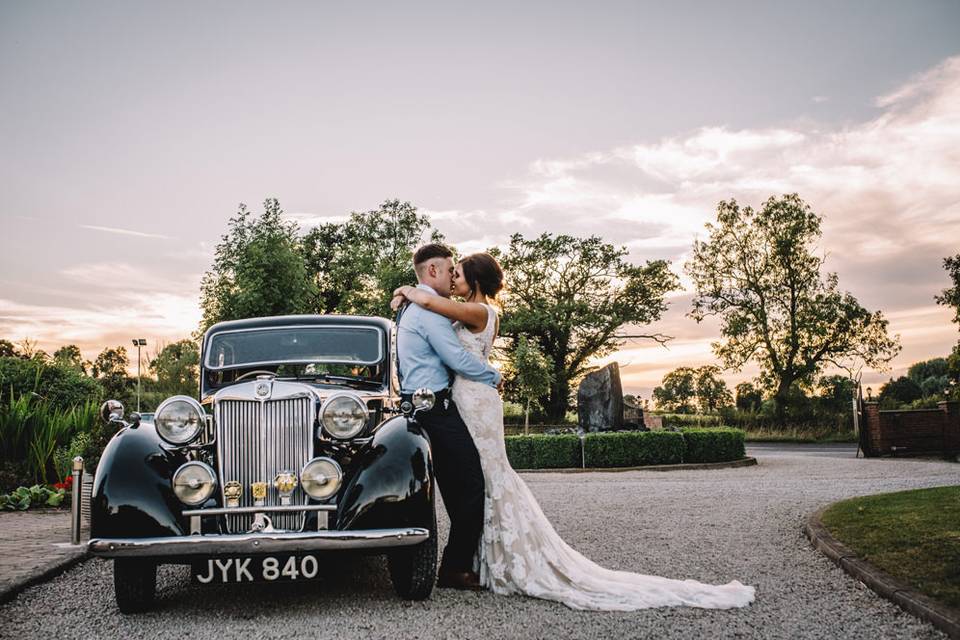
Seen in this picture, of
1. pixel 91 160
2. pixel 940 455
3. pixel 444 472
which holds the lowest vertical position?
pixel 940 455

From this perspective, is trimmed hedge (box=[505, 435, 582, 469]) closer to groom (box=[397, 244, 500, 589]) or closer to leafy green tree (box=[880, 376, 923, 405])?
groom (box=[397, 244, 500, 589])

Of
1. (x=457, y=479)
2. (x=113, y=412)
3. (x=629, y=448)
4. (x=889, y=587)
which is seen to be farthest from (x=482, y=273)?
(x=629, y=448)

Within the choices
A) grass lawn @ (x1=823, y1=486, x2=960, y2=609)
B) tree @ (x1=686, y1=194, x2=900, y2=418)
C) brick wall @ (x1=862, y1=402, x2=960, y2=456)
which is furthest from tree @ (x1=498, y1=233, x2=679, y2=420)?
grass lawn @ (x1=823, y1=486, x2=960, y2=609)

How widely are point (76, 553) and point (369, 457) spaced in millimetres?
3399

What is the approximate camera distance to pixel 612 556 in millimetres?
6238

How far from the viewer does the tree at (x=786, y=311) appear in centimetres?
3841

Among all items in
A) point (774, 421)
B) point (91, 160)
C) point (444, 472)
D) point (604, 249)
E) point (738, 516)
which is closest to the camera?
point (444, 472)

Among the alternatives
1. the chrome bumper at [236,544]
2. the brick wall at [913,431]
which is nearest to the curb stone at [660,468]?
the brick wall at [913,431]

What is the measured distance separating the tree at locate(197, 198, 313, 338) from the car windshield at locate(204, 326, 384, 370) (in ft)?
63.6

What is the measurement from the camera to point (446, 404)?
16.6ft

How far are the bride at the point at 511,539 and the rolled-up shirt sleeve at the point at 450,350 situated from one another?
0.08 metres

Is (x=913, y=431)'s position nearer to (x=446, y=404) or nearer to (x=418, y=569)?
(x=446, y=404)

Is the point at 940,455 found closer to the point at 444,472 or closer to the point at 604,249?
the point at 444,472

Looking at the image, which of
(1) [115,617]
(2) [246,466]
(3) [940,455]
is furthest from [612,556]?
(3) [940,455]
